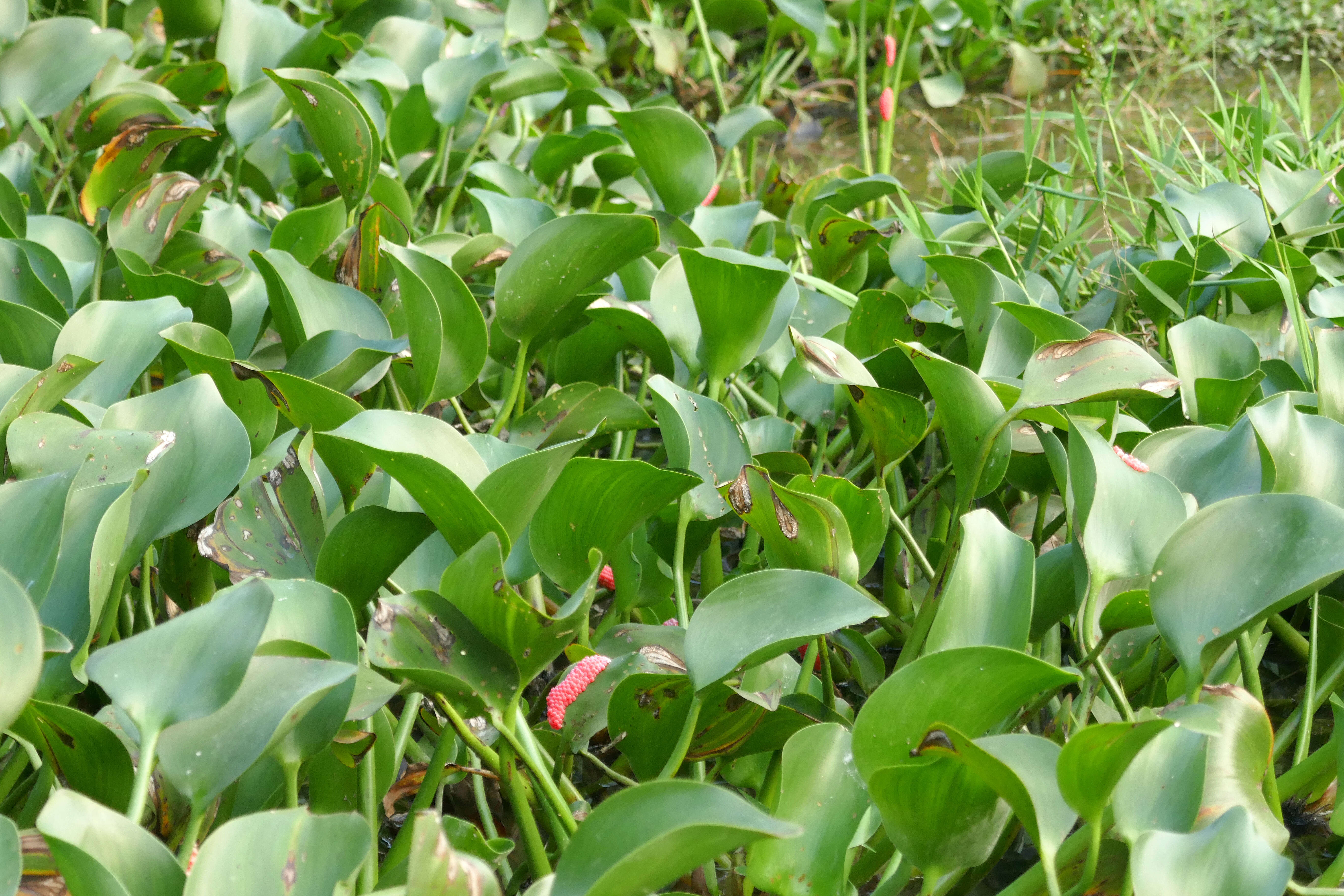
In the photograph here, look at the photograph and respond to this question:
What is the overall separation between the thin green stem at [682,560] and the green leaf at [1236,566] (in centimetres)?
30

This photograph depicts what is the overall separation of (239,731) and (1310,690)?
682mm

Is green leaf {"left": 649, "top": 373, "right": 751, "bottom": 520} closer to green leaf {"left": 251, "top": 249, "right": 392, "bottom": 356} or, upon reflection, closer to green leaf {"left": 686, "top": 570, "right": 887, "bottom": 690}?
green leaf {"left": 686, "top": 570, "right": 887, "bottom": 690}

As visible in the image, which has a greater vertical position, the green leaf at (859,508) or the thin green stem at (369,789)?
the green leaf at (859,508)

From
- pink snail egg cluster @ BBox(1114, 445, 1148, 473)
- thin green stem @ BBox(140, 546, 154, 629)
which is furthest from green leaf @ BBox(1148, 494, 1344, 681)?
thin green stem @ BBox(140, 546, 154, 629)

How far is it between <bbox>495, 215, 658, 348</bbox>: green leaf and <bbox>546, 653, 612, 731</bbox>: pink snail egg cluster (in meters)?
0.32

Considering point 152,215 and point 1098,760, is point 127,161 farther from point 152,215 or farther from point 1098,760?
point 1098,760

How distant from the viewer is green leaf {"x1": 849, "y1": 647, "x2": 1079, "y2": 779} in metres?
0.55

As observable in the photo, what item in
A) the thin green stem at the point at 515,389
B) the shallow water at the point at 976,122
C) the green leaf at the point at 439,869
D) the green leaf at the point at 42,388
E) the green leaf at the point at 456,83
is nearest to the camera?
the green leaf at the point at 439,869

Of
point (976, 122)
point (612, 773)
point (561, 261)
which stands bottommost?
point (976, 122)

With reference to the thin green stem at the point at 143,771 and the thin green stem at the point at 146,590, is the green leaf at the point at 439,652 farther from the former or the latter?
the thin green stem at the point at 146,590

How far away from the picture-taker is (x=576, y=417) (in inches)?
36.0

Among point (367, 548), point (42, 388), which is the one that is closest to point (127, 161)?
point (42, 388)

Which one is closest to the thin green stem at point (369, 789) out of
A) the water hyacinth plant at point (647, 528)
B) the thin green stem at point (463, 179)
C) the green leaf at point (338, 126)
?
the water hyacinth plant at point (647, 528)

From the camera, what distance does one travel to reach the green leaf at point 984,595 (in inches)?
25.3
